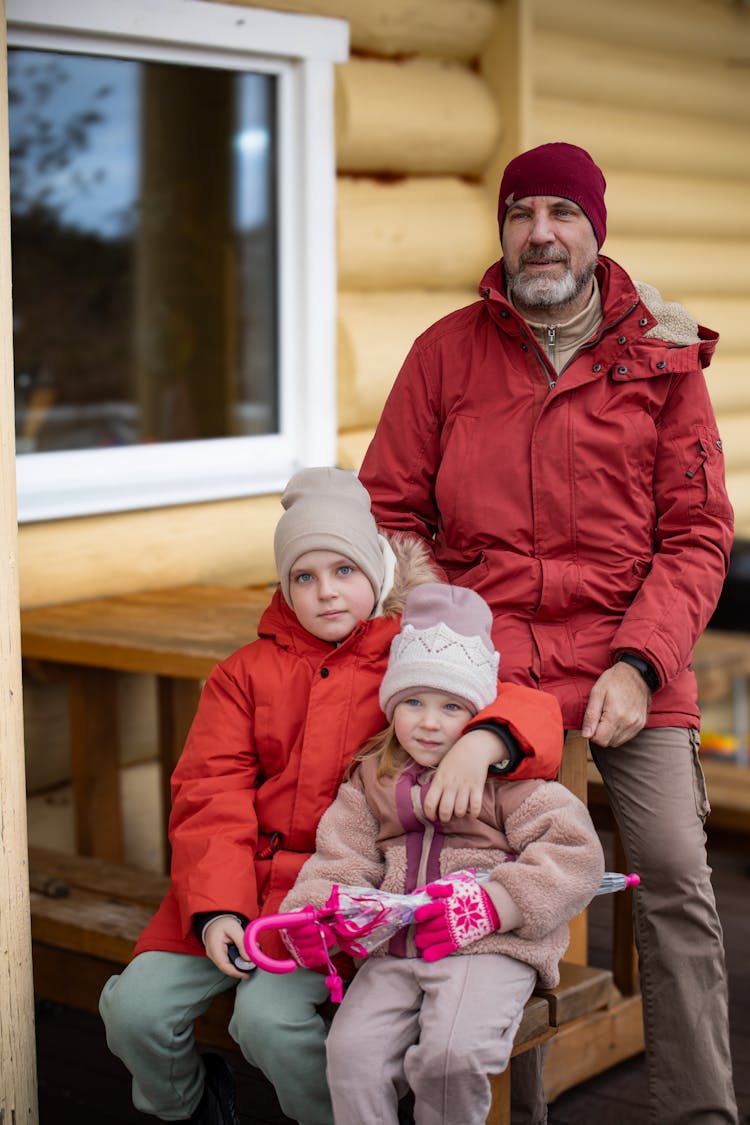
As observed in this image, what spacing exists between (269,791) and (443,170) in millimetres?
2937

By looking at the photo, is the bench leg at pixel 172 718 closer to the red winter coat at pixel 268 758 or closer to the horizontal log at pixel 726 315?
the red winter coat at pixel 268 758

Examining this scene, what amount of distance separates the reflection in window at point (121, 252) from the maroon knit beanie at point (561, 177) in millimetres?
3594

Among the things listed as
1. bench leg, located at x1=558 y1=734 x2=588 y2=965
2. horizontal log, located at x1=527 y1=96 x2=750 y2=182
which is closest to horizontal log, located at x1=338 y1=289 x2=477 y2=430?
horizontal log, located at x1=527 y1=96 x2=750 y2=182

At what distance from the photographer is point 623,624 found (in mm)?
2689

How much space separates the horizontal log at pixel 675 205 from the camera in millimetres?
5793

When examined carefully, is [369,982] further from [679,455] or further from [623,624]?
[679,455]

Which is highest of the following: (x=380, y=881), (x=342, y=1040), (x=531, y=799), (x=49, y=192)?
(x=49, y=192)

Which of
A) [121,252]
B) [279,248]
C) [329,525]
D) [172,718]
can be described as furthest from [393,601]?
[121,252]

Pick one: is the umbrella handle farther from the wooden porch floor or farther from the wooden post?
the wooden porch floor

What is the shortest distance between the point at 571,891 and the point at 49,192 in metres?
6.72

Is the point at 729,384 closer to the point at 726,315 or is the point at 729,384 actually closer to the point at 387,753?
the point at 726,315

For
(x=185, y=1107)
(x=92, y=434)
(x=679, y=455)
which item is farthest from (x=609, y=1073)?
(x=92, y=434)

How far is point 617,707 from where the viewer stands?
262 centimetres

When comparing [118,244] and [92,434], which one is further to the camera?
[118,244]
